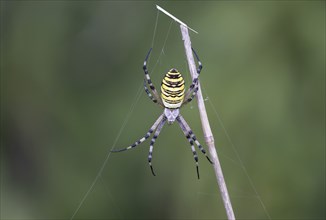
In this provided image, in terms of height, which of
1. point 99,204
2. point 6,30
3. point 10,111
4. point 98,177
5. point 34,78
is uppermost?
point 6,30

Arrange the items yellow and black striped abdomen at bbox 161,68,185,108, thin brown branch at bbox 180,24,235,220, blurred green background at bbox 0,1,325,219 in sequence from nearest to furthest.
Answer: thin brown branch at bbox 180,24,235,220 < yellow and black striped abdomen at bbox 161,68,185,108 < blurred green background at bbox 0,1,325,219

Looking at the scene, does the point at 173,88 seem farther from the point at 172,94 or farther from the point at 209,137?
the point at 209,137

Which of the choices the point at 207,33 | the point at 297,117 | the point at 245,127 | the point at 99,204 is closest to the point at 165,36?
the point at 207,33

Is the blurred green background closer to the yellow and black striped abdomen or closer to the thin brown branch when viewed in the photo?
the yellow and black striped abdomen

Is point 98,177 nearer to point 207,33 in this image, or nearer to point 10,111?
point 10,111

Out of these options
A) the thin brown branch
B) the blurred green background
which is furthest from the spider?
the blurred green background

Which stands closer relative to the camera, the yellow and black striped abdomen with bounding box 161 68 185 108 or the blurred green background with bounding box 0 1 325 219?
the yellow and black striped abdomen with bounding box 161 68 185 108
